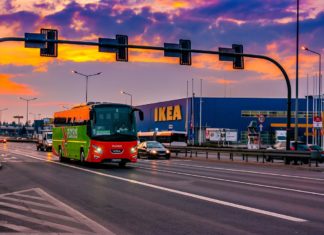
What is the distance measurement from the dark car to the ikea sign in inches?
2460

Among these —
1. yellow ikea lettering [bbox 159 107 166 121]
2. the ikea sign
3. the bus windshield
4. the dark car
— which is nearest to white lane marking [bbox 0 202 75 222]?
the bus windshield

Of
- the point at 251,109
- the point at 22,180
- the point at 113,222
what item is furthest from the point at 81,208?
the point at 251,109

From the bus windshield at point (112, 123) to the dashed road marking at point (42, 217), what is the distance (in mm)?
13095

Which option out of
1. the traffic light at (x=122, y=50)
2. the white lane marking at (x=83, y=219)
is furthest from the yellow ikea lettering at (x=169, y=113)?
the white lane marking at (x=83, y=219)

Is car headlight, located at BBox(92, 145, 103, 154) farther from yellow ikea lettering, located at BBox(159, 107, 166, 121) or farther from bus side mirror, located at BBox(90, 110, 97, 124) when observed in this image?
yellow ikea lettering, located at BBox(159, 107, 166, 121)

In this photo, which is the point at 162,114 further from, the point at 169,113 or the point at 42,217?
the point at 42,217

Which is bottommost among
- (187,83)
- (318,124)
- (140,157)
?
(140,157)

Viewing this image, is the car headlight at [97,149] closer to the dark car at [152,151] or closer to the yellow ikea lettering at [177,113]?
the dark car at [152,151]

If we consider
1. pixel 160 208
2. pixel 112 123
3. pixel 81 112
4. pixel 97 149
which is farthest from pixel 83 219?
pixel 81 112

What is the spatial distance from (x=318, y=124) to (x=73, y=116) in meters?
13.9

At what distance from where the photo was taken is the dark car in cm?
4059

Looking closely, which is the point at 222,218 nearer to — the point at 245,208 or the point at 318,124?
the point at 245,208

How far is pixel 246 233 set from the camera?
8320 mm

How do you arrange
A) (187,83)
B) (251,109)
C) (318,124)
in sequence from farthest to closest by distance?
(251,109) < (187,83) < (318,124)
